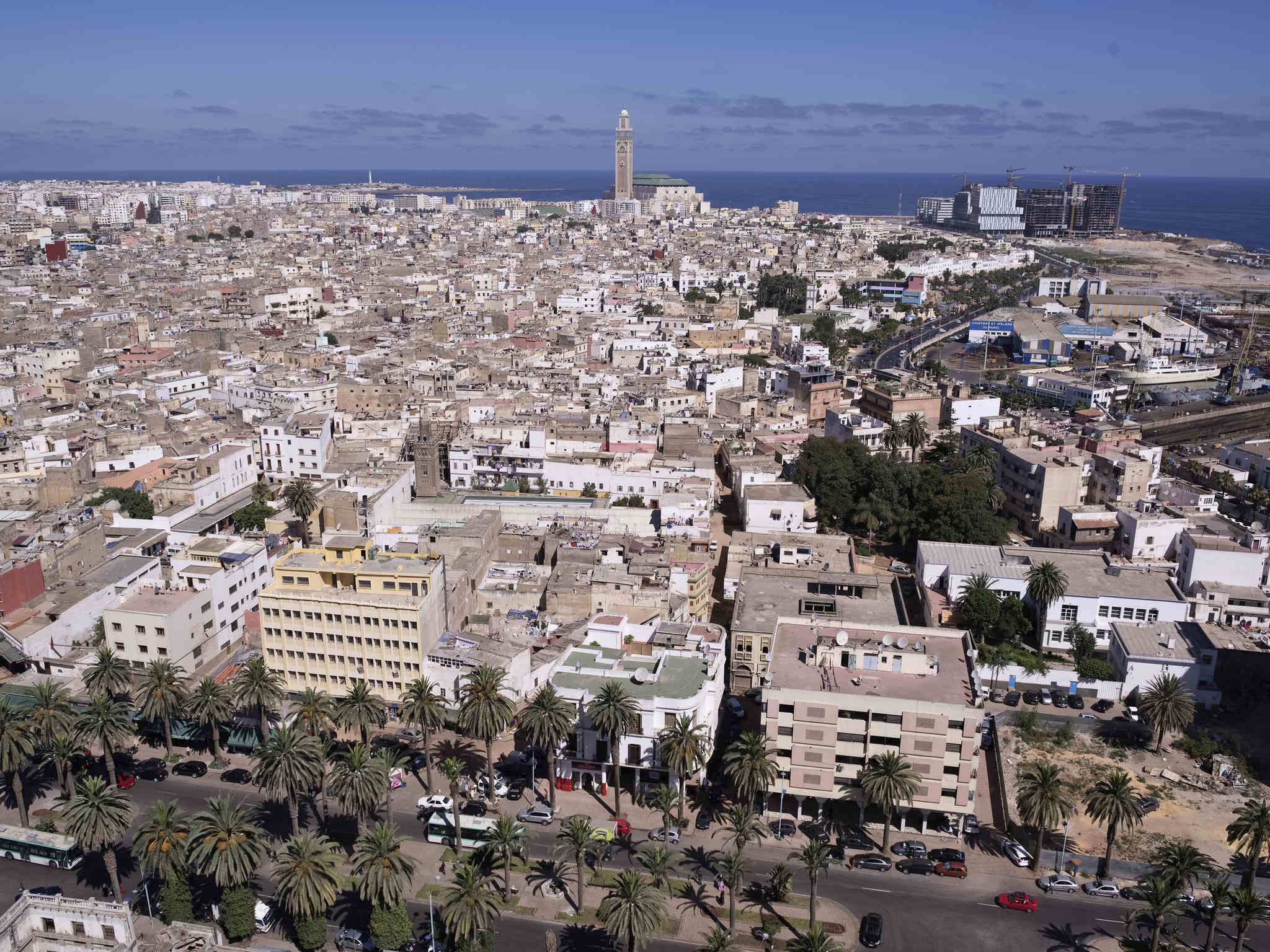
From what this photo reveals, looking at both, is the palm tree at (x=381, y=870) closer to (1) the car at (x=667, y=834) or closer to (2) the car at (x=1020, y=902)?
(1) the car at (x=667, y=834)

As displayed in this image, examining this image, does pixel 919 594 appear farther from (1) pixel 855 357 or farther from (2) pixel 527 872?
(1) pixel 855 357

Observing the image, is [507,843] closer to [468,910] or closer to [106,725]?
[468,910]

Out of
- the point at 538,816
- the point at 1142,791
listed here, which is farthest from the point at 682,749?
the point at 1142,791

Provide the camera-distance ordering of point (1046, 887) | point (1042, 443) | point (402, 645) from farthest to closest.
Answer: point (1042, 443), point (402, 645), point (1046, 887)

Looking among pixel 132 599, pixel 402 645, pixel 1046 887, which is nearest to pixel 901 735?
pixel 1046 887

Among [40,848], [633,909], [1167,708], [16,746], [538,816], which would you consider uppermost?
[16,746]

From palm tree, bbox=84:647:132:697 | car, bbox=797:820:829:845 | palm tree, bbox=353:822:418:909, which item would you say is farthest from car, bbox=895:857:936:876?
palm tree, bbox=84:647:132:697
